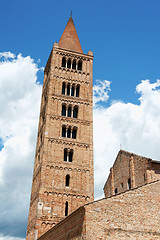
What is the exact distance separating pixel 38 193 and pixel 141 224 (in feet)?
42.9

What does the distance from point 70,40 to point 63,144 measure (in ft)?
45.3

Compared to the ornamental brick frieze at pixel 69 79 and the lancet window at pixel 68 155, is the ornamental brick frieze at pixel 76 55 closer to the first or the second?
the ornamental brick frieze at pixel 69 79

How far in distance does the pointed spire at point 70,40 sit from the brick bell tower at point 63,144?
119 mm

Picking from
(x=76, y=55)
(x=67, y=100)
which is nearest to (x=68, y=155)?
(x=67, y=100)

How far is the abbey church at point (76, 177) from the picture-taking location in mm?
11617

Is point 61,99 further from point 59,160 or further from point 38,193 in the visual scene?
point 38,193

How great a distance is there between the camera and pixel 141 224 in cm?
1190

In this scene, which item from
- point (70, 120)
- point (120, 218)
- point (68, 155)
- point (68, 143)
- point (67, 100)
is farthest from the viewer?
point (67, 100)

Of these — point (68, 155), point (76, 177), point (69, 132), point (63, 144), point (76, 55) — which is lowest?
point (76, 177)

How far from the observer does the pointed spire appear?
1266 inches

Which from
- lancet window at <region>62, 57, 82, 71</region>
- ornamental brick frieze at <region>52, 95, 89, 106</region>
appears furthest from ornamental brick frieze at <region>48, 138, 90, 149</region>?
lancet window at <region>62, 57, 82, 71</region>

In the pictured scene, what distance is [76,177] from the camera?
2494cm

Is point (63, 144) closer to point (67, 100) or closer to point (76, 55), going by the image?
point (67, 100)

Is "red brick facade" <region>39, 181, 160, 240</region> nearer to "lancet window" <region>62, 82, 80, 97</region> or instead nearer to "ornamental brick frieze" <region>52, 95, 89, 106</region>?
"ornamental brick frieze" <region>52, 95, 89, 106</region>
